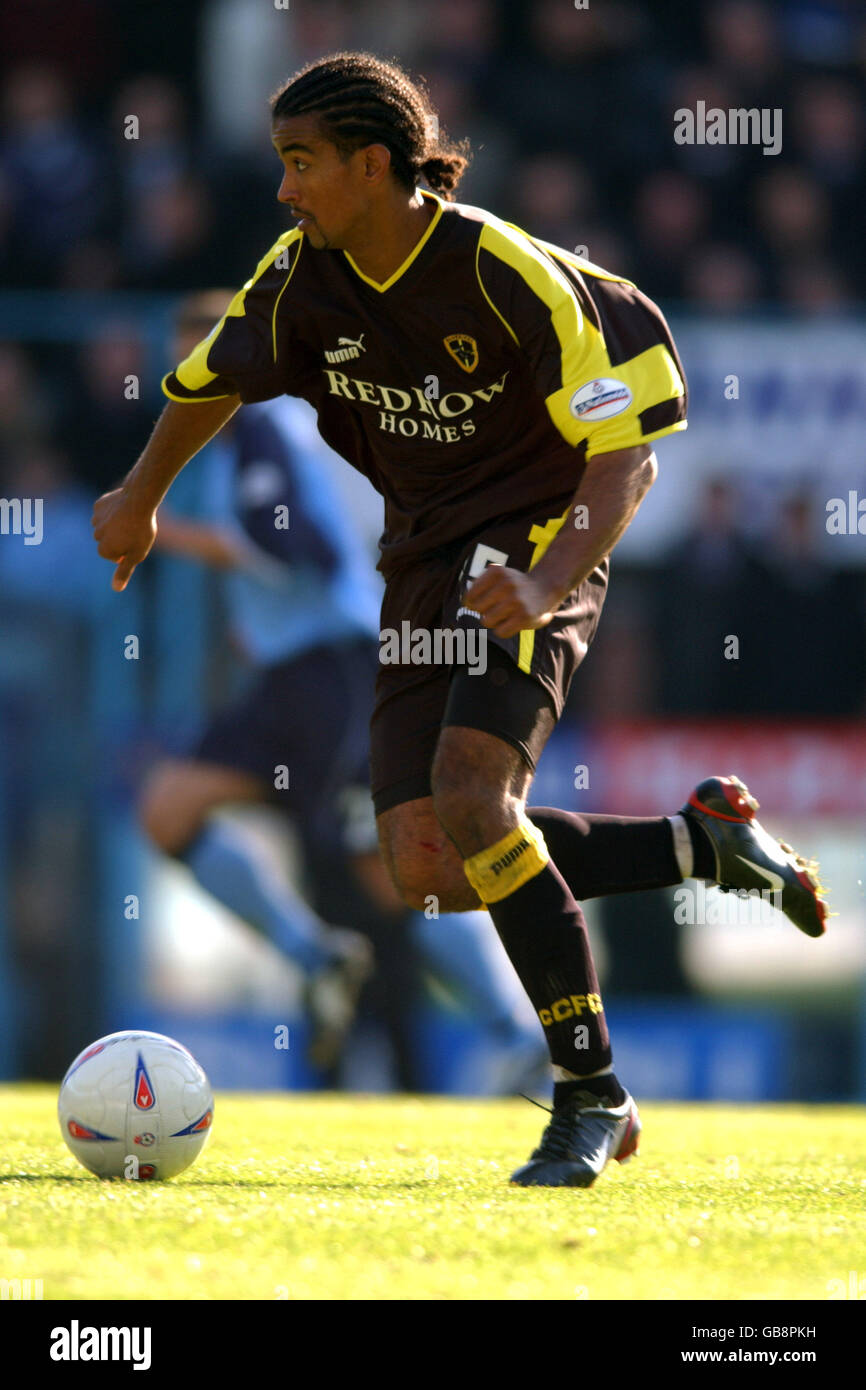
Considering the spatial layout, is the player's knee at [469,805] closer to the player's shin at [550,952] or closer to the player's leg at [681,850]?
the player's shin at [550,952]

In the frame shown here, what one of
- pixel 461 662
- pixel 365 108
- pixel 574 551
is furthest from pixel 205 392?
pixel 574 551

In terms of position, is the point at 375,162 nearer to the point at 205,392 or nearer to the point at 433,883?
the point at 205,392

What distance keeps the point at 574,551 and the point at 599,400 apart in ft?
1.12

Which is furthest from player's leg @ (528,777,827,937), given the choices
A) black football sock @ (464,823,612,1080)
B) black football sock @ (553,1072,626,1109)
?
black football sock @ (553,1072,626,1109)

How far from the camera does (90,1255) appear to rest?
286cm

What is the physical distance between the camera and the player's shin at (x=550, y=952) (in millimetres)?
3816

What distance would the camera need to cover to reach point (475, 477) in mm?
4199

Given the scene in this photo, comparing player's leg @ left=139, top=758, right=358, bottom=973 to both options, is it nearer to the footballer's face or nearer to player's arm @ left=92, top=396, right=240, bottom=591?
player's arm @ left=92, top=396, right=240, bottom=591

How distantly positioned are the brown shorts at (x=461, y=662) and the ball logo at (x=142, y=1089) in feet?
2.62

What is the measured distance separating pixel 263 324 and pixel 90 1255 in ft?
7.05

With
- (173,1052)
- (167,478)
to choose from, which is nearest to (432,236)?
(167,478)
